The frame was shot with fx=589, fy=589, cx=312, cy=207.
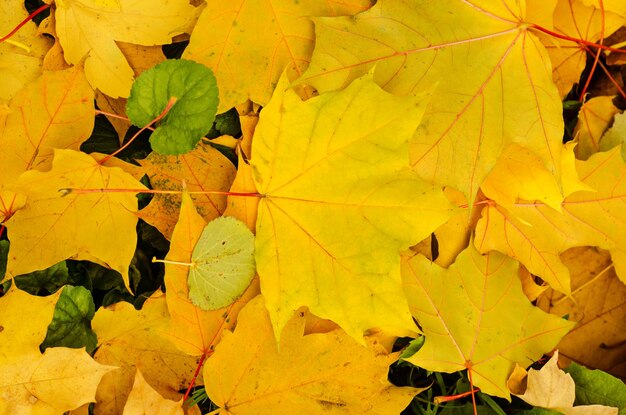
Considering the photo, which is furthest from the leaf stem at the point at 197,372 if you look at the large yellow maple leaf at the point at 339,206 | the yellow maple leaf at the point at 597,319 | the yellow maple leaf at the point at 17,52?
the yellow maple leaf at the point at 597,319

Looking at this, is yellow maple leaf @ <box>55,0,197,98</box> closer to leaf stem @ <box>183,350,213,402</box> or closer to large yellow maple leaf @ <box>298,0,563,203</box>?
large yellow maple leaf @ <box>298,0,563,203</box>

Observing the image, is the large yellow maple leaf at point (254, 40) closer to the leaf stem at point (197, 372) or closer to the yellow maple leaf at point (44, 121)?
the yellow maple leaf at point (44, 121)

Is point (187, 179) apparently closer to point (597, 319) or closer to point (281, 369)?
point (281, 369)

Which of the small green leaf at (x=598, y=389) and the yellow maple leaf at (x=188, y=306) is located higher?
the yellow maple leaf at (x=188, y=306)

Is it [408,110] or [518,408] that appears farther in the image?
[518,408]

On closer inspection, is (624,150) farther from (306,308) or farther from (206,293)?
(206,293)

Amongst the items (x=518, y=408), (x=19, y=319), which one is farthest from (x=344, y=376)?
(x=19, y=319)

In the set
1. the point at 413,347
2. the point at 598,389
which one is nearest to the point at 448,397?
the point at 413,347

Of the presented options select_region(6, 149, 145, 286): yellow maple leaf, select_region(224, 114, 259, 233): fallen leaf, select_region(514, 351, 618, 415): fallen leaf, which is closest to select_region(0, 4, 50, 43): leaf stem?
select_region(6, 149, 145, 286): yellow maple leaf
